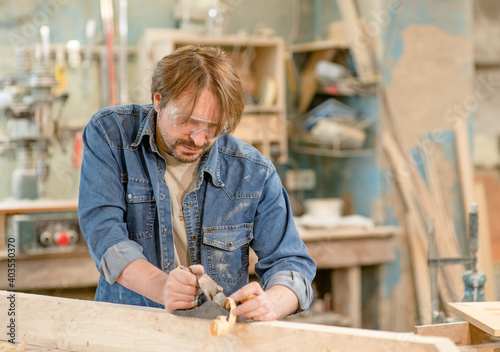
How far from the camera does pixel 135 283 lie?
1.42 m

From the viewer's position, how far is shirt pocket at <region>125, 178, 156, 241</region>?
1.63 meters

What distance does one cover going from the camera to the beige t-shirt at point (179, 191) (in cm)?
168

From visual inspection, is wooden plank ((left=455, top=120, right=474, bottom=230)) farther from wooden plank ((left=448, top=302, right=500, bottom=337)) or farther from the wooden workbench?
wooden plank ((left=448, top=302, right=500, bottom=337))

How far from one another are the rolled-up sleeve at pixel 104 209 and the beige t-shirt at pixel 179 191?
0.14 m

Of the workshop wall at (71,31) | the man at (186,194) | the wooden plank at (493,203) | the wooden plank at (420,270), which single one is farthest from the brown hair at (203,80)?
the wooden plank at (493,203)

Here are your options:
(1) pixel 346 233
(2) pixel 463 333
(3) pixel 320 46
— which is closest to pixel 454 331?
(2) pixel 463 333

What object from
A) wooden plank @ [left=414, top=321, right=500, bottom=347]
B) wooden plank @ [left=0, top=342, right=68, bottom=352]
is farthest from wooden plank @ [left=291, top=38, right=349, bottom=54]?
wooden plank @ [left=0, top=342, right=68, bottom=352]

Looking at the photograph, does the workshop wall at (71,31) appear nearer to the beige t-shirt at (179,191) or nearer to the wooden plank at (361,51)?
the wooden plank at (361,51)

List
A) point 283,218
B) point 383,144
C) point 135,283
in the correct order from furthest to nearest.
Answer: point 383,144 < point 283,218 < point 135,283

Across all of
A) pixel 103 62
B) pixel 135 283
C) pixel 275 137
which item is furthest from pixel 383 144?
pixel 135 283

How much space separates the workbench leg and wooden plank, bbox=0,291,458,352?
2073mm

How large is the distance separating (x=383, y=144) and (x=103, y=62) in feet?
5.64

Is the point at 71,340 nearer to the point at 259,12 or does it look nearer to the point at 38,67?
the point at 38,67

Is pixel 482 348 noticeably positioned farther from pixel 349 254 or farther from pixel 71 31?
pixel 71 31
